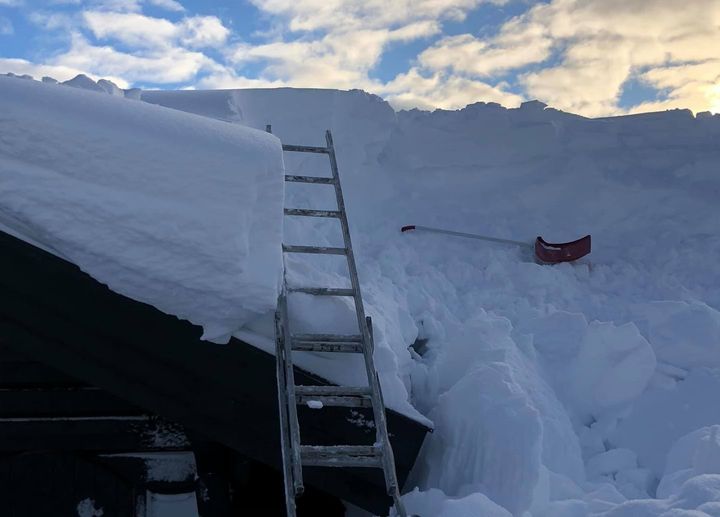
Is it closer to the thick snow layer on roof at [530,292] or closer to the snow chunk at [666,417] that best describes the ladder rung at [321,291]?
the thick snow layer on roof at [530,292]

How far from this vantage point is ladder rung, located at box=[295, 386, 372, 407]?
330 centimetres

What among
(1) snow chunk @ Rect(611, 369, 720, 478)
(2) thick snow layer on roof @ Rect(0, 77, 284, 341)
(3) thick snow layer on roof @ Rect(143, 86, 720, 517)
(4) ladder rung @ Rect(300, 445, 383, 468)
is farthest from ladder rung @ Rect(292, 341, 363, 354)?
(1) snow chunk @ Rect(611, 369, 720, 478)

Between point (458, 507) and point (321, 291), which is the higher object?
point (321, 291)

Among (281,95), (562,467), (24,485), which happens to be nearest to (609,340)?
(562,467)

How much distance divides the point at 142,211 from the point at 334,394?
134 centimetres

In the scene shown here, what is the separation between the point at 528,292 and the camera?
7195mm

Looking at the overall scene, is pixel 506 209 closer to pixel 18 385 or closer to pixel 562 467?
pixel 562 467

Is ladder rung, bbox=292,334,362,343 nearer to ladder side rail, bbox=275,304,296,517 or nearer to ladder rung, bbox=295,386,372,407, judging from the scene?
ladder side rail, bbox=275,304,296,517

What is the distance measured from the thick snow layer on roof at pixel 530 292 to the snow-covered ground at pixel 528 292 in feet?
0.06

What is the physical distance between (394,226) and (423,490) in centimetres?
474

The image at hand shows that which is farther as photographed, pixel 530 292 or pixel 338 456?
pixel 530 292

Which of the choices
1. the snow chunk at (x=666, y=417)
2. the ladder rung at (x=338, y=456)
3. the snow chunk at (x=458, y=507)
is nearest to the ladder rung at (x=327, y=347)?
the ladder rung at (x=338, y=456)

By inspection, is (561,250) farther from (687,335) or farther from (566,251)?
(687,335)

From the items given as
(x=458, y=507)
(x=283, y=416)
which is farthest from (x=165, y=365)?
(x=458, y=507)
